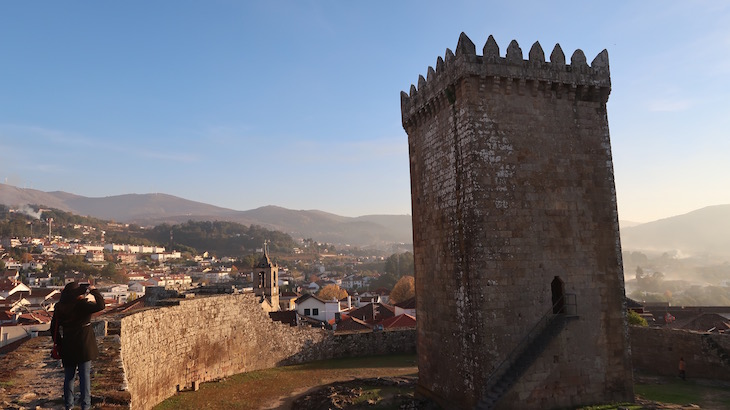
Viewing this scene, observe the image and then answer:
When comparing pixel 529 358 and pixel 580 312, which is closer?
pixel 529 358

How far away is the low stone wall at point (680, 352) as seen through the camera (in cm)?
1589

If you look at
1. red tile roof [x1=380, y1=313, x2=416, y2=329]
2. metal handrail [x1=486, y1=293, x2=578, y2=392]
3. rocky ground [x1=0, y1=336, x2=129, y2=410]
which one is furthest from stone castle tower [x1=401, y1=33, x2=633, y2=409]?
red tile roof [x1=380, y1=313, x2=416, y2=329]

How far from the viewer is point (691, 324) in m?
27.5

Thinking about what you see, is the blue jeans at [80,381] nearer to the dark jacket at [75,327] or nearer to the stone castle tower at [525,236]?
the dark jacket at [75,327]

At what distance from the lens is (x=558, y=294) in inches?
504

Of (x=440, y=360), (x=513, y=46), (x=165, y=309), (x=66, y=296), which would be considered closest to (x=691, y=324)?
(x=440, y=360)

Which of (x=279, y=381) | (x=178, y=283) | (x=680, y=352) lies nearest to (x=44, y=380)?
(x=279, y=381)

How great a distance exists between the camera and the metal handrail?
1177 cm

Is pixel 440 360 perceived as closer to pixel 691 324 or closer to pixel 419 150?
pixel 419 150

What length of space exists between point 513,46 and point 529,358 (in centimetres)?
794

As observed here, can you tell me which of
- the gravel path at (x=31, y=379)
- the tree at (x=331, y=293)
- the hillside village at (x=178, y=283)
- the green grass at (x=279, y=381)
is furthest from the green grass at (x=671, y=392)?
the tree at (x=331, y=293)

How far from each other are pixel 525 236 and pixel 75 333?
33.2 ft

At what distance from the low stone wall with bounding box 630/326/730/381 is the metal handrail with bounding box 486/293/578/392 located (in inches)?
279

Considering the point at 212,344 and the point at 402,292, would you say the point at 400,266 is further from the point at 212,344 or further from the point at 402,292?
the point at 212,344
